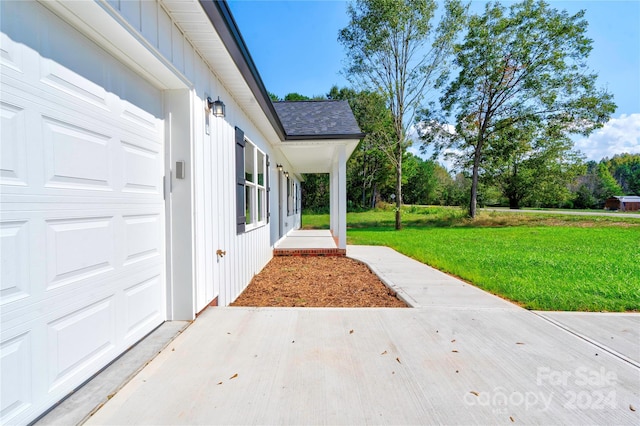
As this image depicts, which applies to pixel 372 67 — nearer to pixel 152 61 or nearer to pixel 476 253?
pixel 476 253

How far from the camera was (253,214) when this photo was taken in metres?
5.64

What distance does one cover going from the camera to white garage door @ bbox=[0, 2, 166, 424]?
143cm

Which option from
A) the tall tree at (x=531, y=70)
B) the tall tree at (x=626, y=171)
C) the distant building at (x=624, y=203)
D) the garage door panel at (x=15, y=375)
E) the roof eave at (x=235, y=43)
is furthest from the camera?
the tall tree at (x=626, y=171)

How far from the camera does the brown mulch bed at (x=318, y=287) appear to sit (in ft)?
13.0

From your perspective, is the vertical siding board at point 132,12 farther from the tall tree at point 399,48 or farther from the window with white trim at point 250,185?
the tall tree at point 399,48

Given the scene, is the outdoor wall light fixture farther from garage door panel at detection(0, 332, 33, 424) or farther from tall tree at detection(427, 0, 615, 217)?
tall tree at detection(427, 0, 615, 217)

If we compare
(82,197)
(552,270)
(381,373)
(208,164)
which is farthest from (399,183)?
(82,197)

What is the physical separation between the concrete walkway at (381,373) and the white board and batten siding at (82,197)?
0.40 meters

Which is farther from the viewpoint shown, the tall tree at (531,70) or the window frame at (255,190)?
the tall tree at (531,70)

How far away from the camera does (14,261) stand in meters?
1.43

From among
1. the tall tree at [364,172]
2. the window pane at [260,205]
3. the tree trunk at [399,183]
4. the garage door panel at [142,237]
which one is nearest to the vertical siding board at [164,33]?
the garage door panel at [142,237]

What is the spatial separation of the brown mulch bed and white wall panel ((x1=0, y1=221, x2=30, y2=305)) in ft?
8.90

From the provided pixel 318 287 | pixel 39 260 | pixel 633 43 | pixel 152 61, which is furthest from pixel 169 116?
pixel 633 43

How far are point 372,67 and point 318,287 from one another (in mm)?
13357
